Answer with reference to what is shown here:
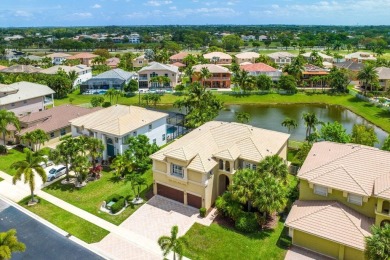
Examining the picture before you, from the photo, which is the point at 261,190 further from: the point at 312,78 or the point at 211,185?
the point at 312,78

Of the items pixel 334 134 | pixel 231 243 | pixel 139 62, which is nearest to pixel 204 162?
pixel 231 243

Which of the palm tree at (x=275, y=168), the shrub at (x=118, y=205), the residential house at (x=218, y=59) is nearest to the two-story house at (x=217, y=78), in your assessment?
the residential house at (x=218, y=59)

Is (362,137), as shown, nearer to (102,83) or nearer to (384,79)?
(384,79)

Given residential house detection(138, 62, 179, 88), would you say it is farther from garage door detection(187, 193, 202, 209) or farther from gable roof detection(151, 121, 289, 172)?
garage door detection(187, 193, 202, 209)

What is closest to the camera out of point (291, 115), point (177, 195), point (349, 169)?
point (349, 169)

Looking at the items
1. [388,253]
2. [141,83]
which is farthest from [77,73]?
[388,253]

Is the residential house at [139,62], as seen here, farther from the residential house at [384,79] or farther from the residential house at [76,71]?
the residential house at [384,79]
